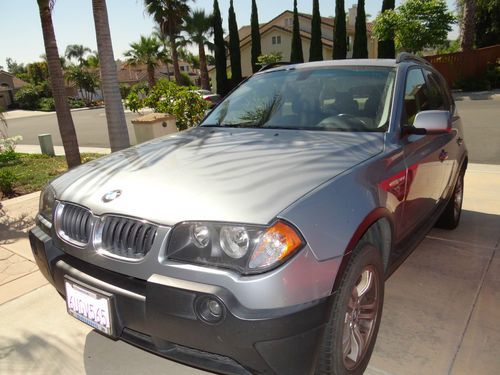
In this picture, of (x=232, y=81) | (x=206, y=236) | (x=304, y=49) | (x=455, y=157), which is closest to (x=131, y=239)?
(x=206, y=236)

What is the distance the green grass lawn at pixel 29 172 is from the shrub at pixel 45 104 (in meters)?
39.5

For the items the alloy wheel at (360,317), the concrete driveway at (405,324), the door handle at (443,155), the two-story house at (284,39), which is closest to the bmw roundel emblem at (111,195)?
the concrete driveway at (405,324)

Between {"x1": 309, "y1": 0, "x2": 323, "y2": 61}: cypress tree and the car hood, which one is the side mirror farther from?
{"x1": 309, "y1": 0, "x2": 323, "y2": 61}: cypress tree

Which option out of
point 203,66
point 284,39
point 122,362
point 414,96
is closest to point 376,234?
point 414,96

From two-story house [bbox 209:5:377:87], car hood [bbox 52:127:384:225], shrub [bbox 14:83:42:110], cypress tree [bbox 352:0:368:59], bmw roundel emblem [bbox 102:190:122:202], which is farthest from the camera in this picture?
shrub [bbox 14:83:42:110]

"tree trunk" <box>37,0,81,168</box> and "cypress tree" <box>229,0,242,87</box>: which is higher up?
"cypress tree" <box>229,0,242,87</box>

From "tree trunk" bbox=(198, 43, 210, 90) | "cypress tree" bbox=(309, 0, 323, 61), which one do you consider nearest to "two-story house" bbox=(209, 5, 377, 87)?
"tree trunk" bbox=(198, 43, 210, 90)

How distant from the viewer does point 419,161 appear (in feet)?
9.61

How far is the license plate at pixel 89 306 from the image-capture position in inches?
77.3

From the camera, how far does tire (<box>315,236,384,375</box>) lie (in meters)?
1.86

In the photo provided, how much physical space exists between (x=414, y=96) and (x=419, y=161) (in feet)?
1.93

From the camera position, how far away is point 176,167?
2371mm

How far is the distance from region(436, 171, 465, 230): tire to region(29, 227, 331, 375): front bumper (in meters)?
2.92

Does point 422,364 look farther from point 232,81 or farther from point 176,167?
point 232,81
